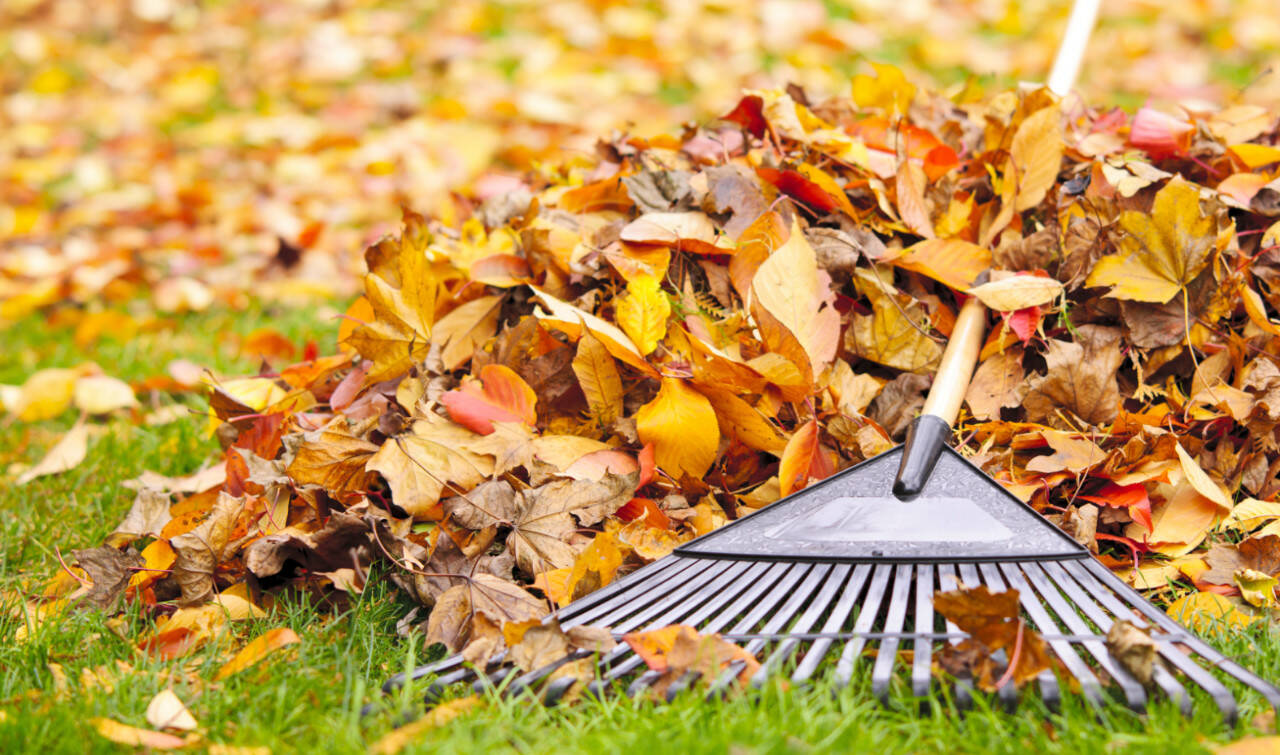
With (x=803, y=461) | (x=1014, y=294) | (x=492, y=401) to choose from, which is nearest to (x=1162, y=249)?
(x=1014, y=294)

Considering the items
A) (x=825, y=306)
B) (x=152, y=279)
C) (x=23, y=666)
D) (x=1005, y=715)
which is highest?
(x=825, y=306)

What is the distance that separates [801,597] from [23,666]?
1.02 metres

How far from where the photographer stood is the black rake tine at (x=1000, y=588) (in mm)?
1060

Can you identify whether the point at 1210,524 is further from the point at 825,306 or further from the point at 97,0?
the point at 97,0

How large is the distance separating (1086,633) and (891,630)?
220 mm

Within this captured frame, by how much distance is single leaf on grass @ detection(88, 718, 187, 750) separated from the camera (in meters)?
1.10

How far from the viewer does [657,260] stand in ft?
5.37

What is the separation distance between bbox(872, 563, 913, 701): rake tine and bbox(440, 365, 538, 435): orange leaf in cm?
61

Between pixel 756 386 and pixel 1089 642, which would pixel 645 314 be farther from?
pixel 1089 642

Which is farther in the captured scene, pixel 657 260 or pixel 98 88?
pixel 98 88

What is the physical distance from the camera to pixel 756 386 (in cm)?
148

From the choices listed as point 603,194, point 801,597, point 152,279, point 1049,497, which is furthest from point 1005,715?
point 152,279

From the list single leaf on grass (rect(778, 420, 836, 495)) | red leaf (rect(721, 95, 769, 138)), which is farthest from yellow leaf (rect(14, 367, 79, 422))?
single leaf on grass (rect(778, 420, 836, 495))

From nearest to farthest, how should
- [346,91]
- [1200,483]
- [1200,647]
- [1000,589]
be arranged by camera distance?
[1200,647] < [1000,589] < [1200,483] < [346,91]
